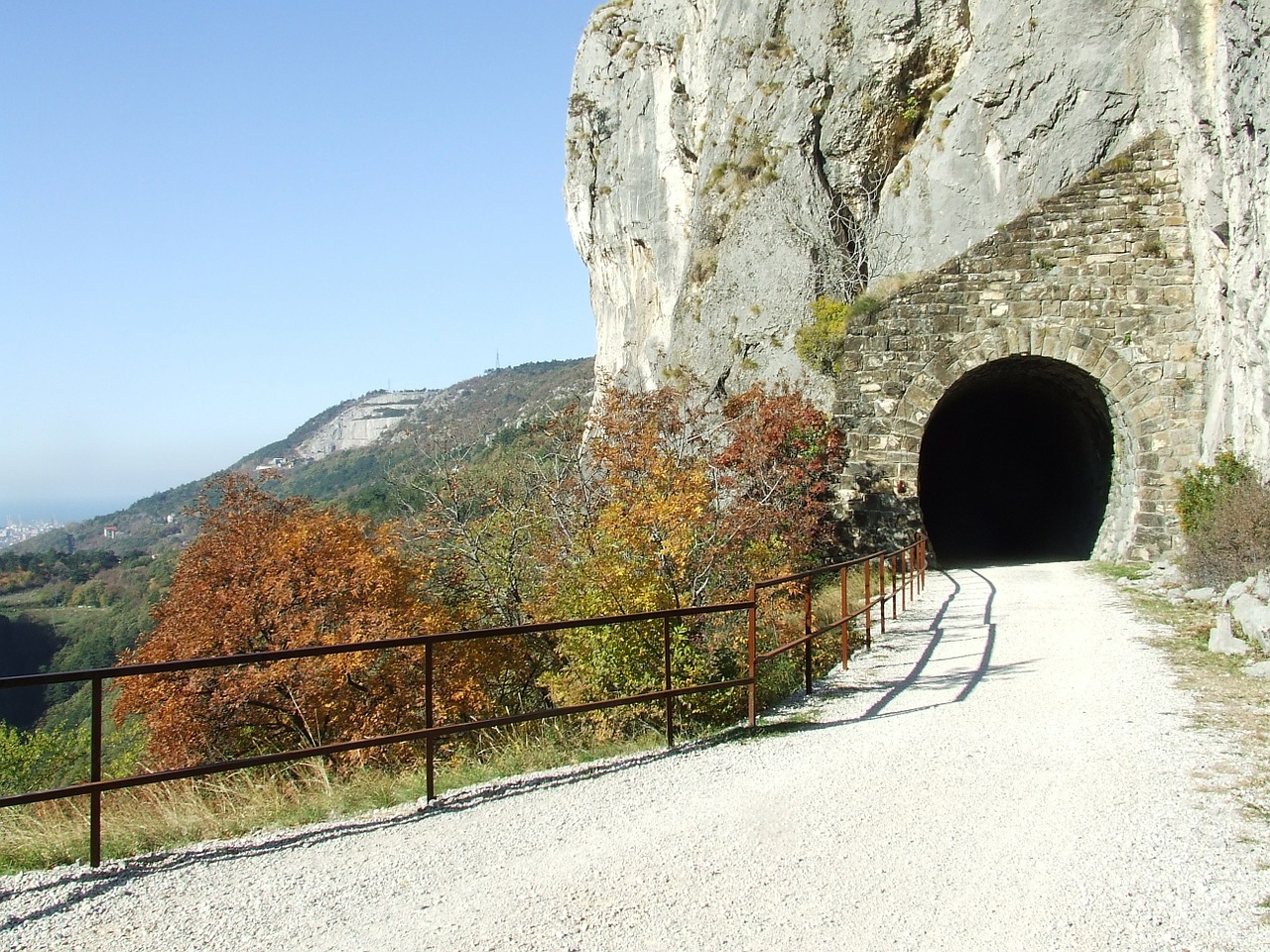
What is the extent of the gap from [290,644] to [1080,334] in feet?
46.7

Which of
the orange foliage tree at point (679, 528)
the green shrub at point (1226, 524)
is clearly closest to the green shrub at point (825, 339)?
the orange foliage tree at point (679, 528)

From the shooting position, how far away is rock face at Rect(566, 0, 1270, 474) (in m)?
14.6

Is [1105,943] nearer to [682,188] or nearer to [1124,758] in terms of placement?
[1124,758]

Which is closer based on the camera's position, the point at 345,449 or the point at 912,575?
the point at 912,575

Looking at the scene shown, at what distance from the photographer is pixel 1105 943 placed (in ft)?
12.1

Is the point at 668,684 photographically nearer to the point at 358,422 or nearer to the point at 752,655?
the point at 752,655

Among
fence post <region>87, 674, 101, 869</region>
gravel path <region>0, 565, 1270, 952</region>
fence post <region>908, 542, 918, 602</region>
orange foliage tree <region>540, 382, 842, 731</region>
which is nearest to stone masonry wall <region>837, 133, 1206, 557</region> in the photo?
orange foliage tree <region>540, 382, 842, 731</region>

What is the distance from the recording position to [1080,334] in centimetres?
1686

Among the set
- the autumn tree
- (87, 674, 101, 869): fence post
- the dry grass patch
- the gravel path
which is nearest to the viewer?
the gravel path

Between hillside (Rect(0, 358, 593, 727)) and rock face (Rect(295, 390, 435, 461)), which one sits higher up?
rock face (Rect(295, 390, 435, 461))

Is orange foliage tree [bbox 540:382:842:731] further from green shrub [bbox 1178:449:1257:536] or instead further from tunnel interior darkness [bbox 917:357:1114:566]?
green shrub [bbox 1178:449:1257:536]

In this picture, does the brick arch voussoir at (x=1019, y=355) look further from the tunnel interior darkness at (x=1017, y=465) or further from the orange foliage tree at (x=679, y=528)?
the orange foliage tree at (x=679, y=528)

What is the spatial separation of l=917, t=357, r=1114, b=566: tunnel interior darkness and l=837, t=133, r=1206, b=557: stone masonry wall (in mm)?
507

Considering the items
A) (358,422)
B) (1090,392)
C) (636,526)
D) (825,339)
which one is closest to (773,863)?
(636,526)
